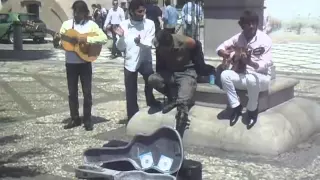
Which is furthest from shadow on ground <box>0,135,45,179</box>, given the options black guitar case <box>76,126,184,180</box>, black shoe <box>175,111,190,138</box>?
black shoe <box>175,111,190,138</box>

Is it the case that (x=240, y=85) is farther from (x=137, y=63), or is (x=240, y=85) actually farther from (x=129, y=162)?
(x=129, y=162)

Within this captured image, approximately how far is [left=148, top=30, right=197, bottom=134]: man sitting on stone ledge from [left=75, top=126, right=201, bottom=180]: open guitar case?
5.46ft

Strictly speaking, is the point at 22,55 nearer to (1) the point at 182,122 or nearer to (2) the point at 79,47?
(2) the point at 79,47

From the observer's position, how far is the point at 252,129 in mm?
6723

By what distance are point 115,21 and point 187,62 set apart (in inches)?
404

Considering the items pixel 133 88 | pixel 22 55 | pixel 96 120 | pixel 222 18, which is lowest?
pixel 22 55

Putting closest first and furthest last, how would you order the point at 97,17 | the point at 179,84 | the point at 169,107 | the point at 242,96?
the point at 242,96 → the point at 179,84 → the point at 169,107 → the point at 97,17

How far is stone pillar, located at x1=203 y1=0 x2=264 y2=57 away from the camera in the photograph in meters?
7.46

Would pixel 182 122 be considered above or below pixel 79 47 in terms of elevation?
below

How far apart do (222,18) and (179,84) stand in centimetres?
113

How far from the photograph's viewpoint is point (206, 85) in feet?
24.6

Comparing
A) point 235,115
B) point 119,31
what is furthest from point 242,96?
point 119,31

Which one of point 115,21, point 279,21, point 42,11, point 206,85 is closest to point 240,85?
point 206,85

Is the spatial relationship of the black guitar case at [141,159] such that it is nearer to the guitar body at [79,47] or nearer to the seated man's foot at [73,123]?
the guitar body at [79,47]
